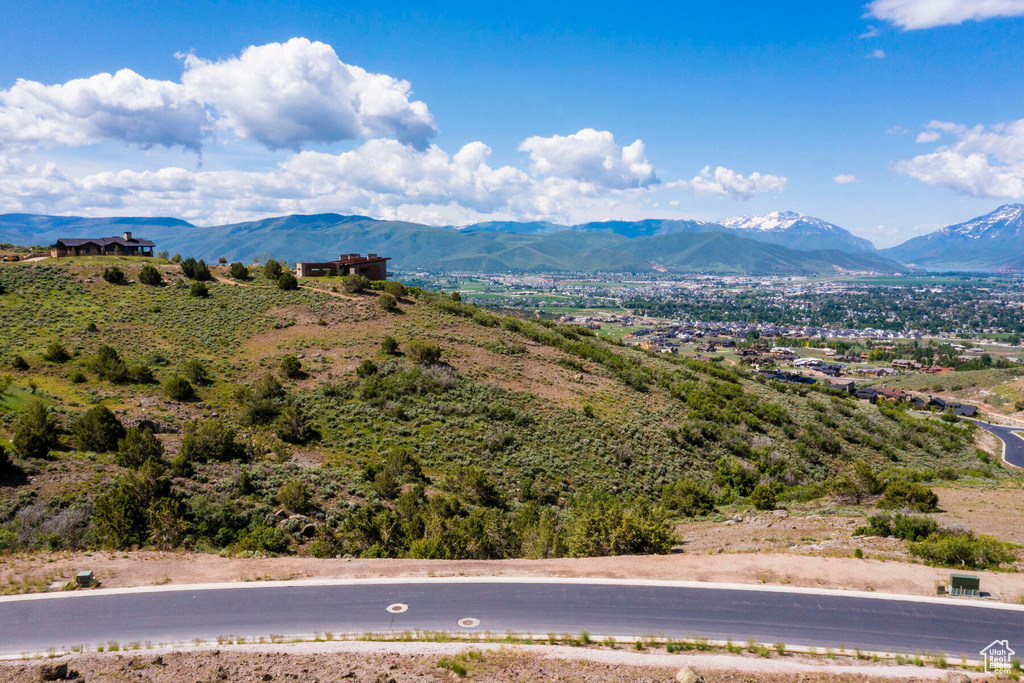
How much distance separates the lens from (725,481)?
A: 33.4m

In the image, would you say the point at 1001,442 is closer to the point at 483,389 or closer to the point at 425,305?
the point at 483,389

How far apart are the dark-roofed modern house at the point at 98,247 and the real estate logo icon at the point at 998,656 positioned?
7134 cm

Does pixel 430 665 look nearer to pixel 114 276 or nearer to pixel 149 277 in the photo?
pixel 149 277

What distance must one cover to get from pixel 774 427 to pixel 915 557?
86.8ft

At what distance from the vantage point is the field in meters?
20.5

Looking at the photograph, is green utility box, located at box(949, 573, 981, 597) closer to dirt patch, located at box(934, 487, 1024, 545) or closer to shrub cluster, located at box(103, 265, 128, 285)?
dirt patch, located at box(934, 487, 1024, 545)

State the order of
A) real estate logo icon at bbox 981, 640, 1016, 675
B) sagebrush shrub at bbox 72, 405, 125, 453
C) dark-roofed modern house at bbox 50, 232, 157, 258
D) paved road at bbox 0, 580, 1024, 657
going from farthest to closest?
1. dark-roofed modern house at bbox 50, 232, 157, 258
2. sagebrush shrub at bbox 72, 405, 125, 453
3. paved road at bbox 0, 580, 1024, 657
4. real estate logo icon at bbox 981, 640, 1016, 675

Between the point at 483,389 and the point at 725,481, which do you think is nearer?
the point at 725,481

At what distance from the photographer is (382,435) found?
31359 millimetres

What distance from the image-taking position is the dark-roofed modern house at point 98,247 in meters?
57.0

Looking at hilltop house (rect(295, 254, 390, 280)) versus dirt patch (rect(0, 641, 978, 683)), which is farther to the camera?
hilltop house (rect(295, 254, 390, 280))

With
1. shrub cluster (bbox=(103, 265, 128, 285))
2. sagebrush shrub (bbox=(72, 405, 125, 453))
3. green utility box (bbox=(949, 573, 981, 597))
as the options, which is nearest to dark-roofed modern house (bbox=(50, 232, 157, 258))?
shrub cluster (bbox=(103, 265, 128, 285))

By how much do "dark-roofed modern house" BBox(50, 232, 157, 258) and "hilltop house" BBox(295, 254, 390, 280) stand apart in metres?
16.1

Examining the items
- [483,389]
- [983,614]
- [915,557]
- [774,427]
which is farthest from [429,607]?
[774,427]
